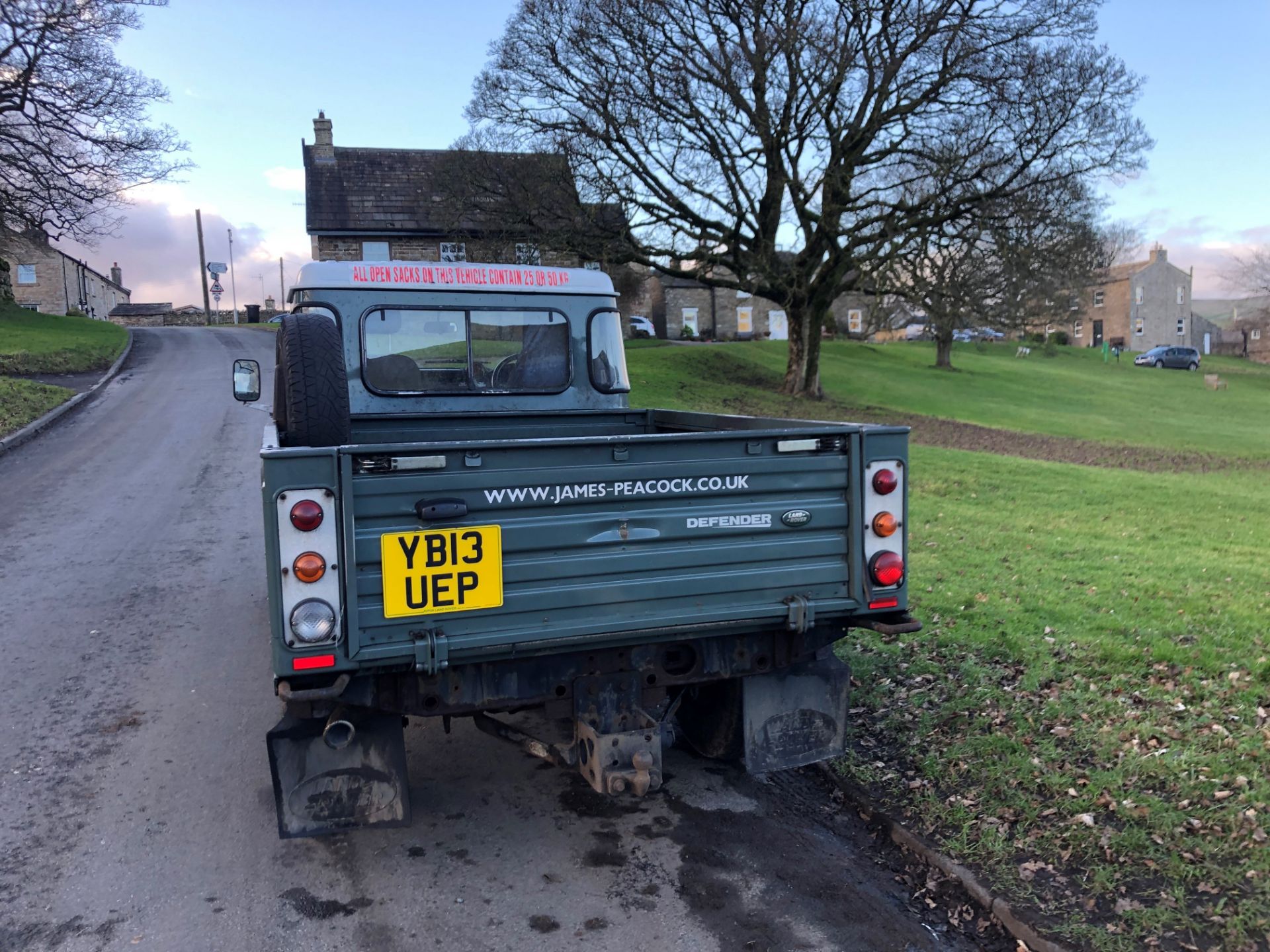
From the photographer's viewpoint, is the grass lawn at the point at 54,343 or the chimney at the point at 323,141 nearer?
the grass lawn at the point at 54,343

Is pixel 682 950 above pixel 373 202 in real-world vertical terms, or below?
below

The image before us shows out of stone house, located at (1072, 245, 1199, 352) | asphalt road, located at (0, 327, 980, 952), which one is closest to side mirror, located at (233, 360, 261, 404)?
asphalt road, located at (0, 327, 980, 952)

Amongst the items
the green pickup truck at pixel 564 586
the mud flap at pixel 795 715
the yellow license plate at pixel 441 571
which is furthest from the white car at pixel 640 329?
the yellow license plate at pixel 441 571

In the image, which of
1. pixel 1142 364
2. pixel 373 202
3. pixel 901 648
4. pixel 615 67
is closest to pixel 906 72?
pixel 615 67

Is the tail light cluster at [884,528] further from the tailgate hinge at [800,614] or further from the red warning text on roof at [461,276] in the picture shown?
the red warning text on roof at [461,276]

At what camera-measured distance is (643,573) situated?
3742 millimetres

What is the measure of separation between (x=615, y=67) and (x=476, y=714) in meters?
20.2

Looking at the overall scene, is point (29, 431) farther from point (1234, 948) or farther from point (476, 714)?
point (1234, 948)

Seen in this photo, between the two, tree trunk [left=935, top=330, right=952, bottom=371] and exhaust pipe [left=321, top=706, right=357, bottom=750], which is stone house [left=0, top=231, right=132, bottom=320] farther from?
exhaust pipe [left=321, top=706, right=357, bottom=750]

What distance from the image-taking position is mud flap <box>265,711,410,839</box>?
3.68m

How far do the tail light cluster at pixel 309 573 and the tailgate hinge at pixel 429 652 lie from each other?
0.93ft

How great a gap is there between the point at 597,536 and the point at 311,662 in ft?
3.76

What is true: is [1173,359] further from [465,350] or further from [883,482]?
[883,482]

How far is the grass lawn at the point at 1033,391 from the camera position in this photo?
2600 cm
